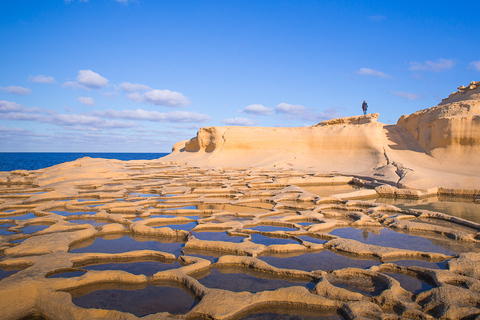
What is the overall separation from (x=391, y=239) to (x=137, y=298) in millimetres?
3714

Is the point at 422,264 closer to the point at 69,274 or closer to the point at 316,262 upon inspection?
the point at 316,262

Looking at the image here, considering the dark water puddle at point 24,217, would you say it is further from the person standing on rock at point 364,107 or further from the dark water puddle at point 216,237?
the person standing on rock at point 364,107

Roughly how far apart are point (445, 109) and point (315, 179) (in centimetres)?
814

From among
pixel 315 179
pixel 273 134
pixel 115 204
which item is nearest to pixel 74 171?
pixel 115 204

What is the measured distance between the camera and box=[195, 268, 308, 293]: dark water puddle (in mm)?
3143

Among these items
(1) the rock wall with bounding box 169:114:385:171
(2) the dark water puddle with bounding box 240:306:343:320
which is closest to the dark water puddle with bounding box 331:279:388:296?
(2) the dark water puddle with bounding box 240:306:343:320

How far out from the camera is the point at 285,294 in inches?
111

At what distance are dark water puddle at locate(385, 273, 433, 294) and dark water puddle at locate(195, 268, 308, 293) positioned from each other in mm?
985

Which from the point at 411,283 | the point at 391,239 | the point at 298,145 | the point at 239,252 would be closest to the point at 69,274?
the point at 239,252

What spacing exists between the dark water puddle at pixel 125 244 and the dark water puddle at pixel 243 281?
846 mm

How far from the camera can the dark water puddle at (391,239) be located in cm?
440

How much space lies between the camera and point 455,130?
13.9 meters

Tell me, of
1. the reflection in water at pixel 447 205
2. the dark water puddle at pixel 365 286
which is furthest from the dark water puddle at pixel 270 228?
the reflection in water at pixel 447 205

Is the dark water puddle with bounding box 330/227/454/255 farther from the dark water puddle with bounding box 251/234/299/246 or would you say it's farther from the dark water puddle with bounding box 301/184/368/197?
the dark water puddle with bounding box 301/184/368/197
